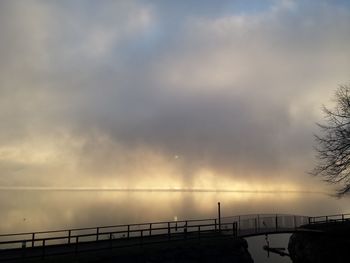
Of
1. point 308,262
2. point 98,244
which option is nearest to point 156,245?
point 98,244

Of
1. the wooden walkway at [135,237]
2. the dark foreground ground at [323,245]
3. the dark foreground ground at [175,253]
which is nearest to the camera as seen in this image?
the dark foreground ground at [175,253]

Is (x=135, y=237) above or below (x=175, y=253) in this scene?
above

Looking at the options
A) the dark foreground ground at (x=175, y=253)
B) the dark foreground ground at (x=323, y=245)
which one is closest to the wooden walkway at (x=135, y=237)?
the dark foreground ground at (x=175, y=253)

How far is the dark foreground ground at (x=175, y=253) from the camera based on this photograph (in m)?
19.4

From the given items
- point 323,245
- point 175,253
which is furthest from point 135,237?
point 323,245

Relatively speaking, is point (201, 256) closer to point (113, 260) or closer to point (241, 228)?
point (113, 260)

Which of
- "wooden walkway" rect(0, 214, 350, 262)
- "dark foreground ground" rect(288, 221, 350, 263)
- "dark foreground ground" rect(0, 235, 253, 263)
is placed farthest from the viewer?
"dark foreground ground" rect(288, 221, 350, 263)

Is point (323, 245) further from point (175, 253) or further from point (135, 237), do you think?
point (135, 237)

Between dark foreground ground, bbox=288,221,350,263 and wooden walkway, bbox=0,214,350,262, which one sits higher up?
wooden walkway, bbox=0,214,350,262

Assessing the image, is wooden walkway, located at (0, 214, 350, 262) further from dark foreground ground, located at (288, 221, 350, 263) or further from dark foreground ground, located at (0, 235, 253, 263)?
dark foreground ground, located at (288, 221, 350, 263)

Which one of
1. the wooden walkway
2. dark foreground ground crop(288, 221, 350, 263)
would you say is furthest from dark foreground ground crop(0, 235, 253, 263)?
dark foreground ground crop(288, 221, 350, 263)

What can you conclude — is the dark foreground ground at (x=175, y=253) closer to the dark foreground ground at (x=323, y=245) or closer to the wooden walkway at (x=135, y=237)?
the wooden walkway at (x=135, y=237)

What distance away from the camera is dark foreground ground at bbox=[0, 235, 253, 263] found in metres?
19.4

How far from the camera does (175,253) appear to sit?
73.1 feet
